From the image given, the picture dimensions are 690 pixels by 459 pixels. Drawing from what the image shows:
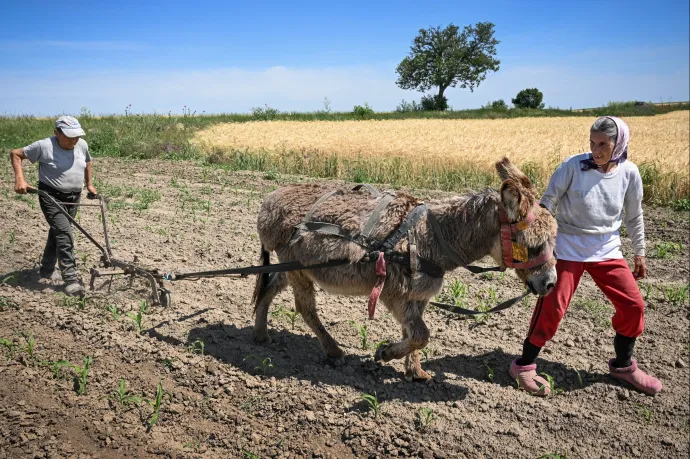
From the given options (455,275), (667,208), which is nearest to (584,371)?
(455,275)

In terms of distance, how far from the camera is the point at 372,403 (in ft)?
14.0

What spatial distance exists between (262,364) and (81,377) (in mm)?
1617

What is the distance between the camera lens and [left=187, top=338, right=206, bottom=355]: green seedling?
197 inches

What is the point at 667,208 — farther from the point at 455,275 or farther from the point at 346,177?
the point at 346,177

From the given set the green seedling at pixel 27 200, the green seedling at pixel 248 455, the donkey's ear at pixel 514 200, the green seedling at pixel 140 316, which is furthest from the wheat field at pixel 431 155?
the green seedling at pixel 248 455

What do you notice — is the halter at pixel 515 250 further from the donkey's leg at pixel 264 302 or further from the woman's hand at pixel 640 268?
the donkey's leg at pixel 264 302

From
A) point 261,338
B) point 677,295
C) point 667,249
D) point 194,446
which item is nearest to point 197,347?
point 261,338

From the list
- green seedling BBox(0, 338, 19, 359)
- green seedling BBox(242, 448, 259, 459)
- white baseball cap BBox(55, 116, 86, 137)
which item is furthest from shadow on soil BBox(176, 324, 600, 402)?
white baseball cap BBox(55, 116, 86, 137)

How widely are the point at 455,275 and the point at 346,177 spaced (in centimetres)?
853

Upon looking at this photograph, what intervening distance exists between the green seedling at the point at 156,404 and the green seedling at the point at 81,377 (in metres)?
0.62

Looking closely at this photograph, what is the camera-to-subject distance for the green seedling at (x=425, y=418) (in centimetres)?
412

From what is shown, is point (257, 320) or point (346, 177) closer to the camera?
point (257, 320)

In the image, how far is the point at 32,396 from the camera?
13.6 feet

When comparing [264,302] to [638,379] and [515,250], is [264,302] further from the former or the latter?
[638,379]
